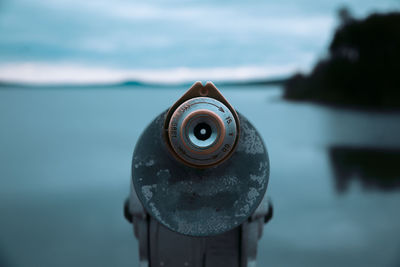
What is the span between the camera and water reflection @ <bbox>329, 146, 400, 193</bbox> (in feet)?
14.6

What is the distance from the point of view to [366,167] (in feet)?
17.1

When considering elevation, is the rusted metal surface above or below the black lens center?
below

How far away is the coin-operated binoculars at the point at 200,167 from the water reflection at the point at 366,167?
12.2ft

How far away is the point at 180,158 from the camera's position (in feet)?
2.83

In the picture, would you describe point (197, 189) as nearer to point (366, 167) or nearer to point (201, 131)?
point (201, 131)

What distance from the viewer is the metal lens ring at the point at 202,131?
0.80 m

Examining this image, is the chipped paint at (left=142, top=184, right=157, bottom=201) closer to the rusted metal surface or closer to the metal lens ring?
the rusted metal surface

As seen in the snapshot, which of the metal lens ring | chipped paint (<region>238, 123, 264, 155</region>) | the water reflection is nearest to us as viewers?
the metal lens ring

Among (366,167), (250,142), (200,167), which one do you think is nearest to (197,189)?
(200,167)

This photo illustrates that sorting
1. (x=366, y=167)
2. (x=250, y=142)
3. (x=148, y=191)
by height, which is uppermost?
(x=250, y=142)

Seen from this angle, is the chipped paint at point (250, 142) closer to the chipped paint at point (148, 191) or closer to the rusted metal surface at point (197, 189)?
the rusted metal surface at point (197, 189)

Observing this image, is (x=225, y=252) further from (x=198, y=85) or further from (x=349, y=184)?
(x=349, y=184)

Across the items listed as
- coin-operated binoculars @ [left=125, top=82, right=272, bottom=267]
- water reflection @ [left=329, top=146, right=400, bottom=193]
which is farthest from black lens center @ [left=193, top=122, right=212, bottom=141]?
water reflection @ [left=329, top=146, right=400, bottom=193]

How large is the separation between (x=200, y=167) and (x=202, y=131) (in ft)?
0.30
